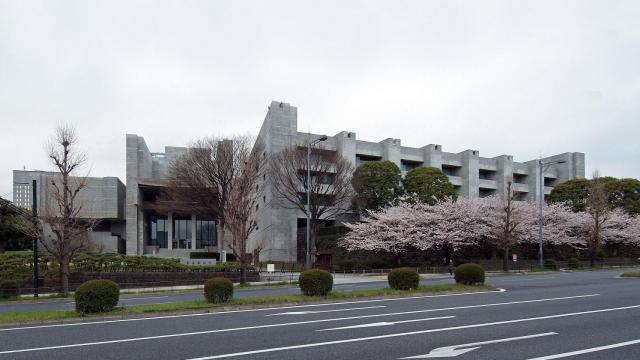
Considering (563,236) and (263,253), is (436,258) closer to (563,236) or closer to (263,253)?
(563,236)

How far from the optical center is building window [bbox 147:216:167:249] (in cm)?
6425

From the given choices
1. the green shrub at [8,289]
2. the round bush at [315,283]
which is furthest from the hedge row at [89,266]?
the round bush at [315,283]

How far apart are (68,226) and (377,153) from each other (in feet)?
127

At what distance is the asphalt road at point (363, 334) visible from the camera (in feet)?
26.1

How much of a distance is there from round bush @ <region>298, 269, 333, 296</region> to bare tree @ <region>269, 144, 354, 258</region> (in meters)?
23.7

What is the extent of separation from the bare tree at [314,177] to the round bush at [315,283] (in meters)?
23.7

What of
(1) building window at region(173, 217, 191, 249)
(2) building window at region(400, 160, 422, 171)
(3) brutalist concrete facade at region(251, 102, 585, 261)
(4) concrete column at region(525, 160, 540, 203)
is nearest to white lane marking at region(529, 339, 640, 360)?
(3) brutalist concrete facade at region(251, 102, 585, 261)

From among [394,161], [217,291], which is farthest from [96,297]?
[394,161]

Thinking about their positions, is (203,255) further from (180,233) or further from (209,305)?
(209,305)

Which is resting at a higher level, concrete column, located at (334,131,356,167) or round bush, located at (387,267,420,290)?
concrete column, located at (334,131,356,167)

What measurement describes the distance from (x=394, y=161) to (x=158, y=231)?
35430mm

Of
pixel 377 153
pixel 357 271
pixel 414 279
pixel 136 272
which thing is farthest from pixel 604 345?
pixel 377 153

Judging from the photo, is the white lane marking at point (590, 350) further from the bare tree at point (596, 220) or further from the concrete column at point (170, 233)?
the concrete column at point (170, 233)

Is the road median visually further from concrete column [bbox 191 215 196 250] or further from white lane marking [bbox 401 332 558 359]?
concrete column [bbox 191 215 196 250]
